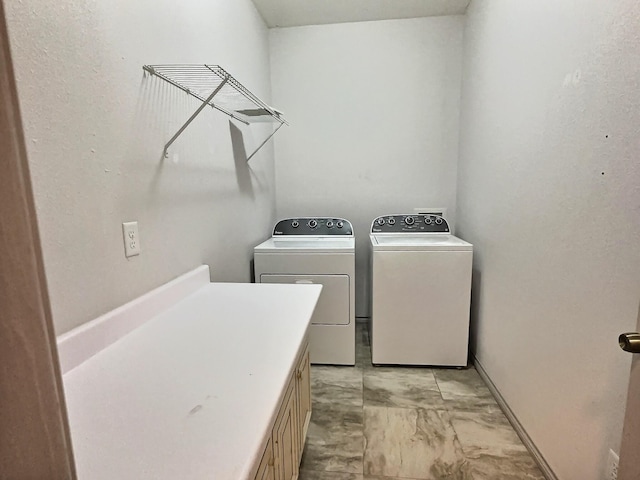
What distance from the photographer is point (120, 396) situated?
72cm

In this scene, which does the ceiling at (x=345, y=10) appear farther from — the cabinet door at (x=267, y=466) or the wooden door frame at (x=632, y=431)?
the cabinet door at (x=267, y=466)

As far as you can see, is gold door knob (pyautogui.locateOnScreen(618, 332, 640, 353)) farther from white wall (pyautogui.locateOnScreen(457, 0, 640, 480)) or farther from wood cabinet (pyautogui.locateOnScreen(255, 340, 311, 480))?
wood cabinet (pyautogui.locateOnScreen(255, 340, 311, 480))

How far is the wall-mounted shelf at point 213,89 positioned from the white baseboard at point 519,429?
2101 mm

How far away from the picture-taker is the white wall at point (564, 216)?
101 centimetres

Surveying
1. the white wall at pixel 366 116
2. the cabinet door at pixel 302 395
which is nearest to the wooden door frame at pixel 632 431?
the cabinet door at pixel 302 395

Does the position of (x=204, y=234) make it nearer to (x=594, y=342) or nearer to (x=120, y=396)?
(x=120, y=396)

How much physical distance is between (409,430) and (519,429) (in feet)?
1.83

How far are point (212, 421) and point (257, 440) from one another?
11cm

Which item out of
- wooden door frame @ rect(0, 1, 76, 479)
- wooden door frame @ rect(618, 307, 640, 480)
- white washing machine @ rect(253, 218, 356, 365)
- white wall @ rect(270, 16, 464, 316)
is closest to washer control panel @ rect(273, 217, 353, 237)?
white wall @ rect(270, 16, 464, 316)

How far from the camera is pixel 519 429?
1674 mm

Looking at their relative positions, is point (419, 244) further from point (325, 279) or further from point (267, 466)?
point (267, 466)

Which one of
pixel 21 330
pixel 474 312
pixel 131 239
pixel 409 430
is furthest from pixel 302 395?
pixel 474 312

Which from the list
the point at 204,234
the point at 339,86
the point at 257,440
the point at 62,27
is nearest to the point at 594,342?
the point at 257,440

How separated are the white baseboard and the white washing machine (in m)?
0.90
